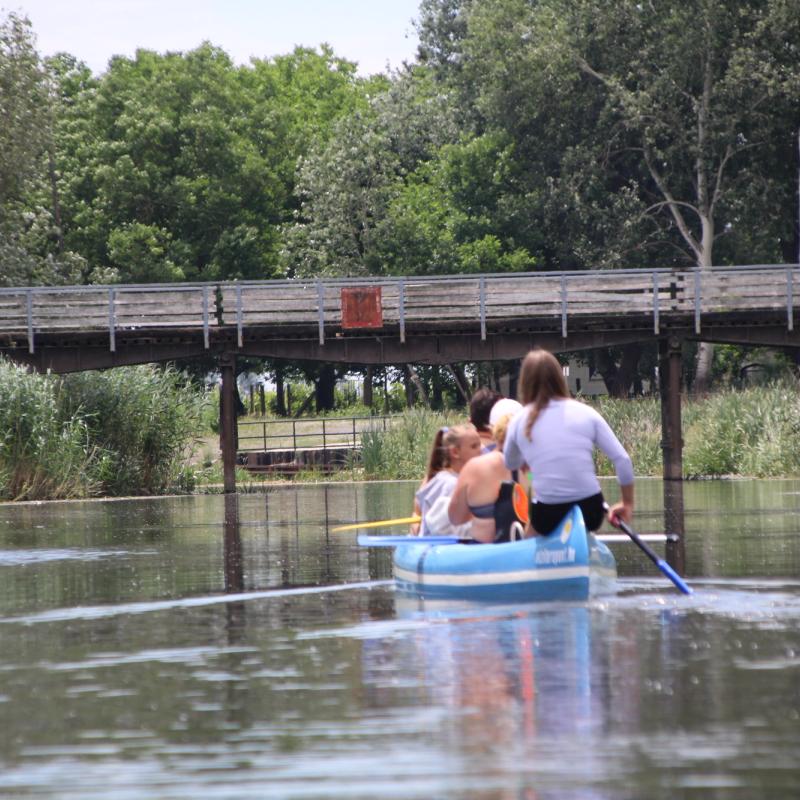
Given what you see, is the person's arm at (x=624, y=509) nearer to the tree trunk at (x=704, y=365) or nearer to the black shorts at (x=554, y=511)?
the black shorts at (x=554, y=511)

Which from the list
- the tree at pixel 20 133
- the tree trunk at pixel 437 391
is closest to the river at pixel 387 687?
the tree at pixel 20 133

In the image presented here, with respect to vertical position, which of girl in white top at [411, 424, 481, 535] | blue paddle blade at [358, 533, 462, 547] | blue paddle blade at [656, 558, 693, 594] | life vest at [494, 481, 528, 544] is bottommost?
blue paddle blade at [656, 558, 693, 594]

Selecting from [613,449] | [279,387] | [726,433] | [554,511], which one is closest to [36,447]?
[726,433]

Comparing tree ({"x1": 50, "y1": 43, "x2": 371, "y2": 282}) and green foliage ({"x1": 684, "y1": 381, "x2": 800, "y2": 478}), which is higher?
tree ({"x1": 50, "y1": 43, "x2": 371, "y2": 282})

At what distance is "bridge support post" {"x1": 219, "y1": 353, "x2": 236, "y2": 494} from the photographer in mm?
36213

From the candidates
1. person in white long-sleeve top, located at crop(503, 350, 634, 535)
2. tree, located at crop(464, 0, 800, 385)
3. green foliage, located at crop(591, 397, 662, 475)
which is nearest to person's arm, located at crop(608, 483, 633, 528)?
person in white long-sleeve top, located at crop(503, 350, 634, 535)

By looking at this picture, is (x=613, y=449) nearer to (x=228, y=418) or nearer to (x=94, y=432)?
(x=94, y=432)

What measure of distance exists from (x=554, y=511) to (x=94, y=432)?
2252cm

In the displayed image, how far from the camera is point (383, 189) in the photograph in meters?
61.6

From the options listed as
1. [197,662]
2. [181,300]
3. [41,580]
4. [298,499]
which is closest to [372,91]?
[181,300]

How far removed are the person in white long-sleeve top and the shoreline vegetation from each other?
20390 millimetres

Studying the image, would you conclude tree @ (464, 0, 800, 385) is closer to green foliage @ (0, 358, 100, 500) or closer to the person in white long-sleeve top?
green foliage @ (0, 358, 100, 500)

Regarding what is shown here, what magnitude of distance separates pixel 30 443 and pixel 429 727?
24533 millimetres

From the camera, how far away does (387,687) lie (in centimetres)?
820
